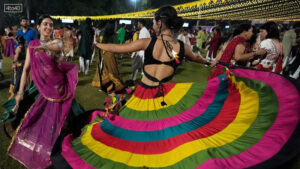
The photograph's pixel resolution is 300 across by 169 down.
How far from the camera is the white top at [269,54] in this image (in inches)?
174

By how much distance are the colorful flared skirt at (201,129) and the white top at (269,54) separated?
2.28 meters

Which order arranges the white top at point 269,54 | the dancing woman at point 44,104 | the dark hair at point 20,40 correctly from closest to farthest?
the dancing woman at point 44,104
the dark hair at point 20,40
the white top at point 269,54

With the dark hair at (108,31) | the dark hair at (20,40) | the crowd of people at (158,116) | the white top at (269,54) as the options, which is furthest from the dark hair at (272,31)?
the dark hair at (20,40)

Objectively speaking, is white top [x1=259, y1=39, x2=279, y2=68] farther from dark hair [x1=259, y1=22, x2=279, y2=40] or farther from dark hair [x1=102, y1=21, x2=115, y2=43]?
dark hair [x1=102, y1=21, x2=115, y2=43]

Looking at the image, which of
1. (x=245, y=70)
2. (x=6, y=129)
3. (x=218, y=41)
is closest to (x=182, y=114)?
(x=245, y=70)

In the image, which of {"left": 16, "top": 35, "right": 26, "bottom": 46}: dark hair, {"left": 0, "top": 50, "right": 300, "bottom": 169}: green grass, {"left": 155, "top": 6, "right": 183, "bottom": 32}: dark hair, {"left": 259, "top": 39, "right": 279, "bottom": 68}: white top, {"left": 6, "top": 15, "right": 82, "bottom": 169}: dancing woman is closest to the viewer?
{"left": 155, "top": 6, "right": 183, "bottom": 32}: dark hair

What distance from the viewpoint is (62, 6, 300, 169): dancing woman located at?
73.2 inches

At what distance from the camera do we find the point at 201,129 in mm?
2102

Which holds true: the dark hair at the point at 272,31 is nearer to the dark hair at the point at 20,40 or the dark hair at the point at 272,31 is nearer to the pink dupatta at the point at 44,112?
the pink dupatta at the point at 44,112

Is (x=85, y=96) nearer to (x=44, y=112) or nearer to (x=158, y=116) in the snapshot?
(x=44, y=112)

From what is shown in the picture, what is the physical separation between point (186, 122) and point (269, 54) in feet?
10.8

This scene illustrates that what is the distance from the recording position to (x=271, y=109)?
2164mm

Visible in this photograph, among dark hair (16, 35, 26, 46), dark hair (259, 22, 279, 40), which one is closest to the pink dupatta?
dark hair (16, 35, 26, 46)

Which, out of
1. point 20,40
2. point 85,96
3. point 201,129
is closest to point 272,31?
point 201,129
